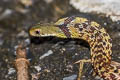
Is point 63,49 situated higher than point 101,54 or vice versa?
point 63,49

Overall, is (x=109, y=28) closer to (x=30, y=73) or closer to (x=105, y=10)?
(x=105, y=10)

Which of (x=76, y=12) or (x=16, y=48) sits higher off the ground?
(x=76, y=12)

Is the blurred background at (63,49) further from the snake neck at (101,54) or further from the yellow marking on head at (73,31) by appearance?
the yellow marking on head at (73,31)

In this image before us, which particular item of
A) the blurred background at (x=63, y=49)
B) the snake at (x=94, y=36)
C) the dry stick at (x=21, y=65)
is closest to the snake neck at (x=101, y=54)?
the snake at (x=94, y=36)

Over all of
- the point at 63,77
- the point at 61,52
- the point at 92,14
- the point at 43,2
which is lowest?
the point at 63,77

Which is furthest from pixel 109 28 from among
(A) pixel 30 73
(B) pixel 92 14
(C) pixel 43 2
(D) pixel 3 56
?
(C) pixel 43 2

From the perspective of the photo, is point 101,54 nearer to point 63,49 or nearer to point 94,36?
point 94,36

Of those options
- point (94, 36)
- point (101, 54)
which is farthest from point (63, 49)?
point (101, 54)
